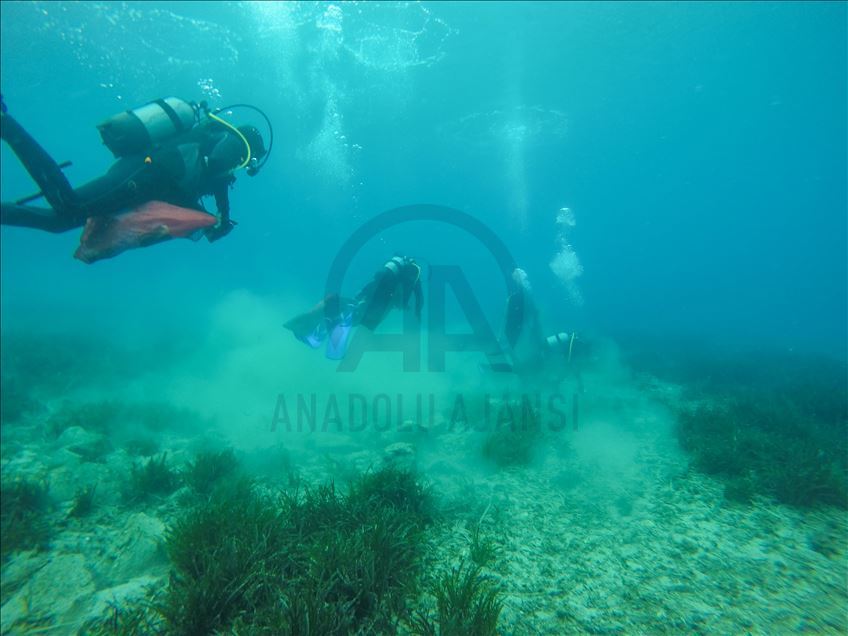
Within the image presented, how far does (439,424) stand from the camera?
9180mm

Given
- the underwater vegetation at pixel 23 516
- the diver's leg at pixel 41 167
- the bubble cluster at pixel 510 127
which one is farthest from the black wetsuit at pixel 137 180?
the bubble cluster at pixel 510 127

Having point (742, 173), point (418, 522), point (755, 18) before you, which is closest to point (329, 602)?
point (418, 522)

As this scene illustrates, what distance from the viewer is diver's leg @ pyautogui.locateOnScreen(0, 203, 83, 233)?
11.9ft

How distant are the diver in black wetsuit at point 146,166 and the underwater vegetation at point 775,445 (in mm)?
8470

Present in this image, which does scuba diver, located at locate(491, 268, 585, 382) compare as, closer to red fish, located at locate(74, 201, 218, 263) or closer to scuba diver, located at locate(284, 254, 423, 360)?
scuba diver, located at locate(284, 254, 423, 360)

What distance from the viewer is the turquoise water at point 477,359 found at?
4.17 meters

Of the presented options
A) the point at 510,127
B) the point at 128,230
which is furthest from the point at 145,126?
the point at 510,127

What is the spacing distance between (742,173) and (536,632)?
77.0 meters

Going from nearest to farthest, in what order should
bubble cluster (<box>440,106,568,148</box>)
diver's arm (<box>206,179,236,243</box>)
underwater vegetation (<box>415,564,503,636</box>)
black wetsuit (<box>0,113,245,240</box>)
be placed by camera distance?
1. underwater vegetation (<box>415,564,503,636</box>)
2. black wetsuit (<box>0,113,245,240</box>)
3. diver's arm (<box>206,179,236,243</box>)
4. bubble cluster (<box>440,106,568,148</box>)

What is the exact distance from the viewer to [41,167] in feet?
11.9

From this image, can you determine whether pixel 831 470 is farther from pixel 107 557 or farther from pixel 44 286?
pixel 44 286

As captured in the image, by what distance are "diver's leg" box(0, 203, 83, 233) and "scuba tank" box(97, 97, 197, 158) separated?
1.02 m

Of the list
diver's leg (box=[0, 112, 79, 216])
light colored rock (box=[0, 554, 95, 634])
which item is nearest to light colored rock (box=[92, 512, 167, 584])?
light colored rock (box=[0, 554, 95, 634])
